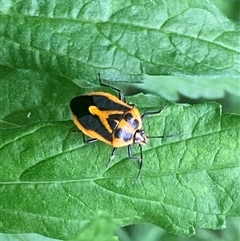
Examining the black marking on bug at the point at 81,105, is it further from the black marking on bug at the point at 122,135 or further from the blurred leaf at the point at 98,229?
the blurred leaf at the point at 98,229

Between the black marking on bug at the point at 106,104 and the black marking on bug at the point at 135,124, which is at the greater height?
the black marking on bug at the point at 106,104

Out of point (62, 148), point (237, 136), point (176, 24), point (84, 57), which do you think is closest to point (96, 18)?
point (84, 57)

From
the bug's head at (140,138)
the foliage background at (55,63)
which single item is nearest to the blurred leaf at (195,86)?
the foliage background at (55,63)

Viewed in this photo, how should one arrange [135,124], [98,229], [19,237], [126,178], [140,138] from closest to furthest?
[98,229] < [126,178] < [140,138] < [135,124] < [19,237]

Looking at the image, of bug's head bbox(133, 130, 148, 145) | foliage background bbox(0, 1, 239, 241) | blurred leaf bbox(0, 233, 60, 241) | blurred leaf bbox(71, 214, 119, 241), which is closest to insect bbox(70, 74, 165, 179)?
bug's head bbox(133, 130, 148, 145)

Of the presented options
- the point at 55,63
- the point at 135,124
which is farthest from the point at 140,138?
the point at 55,63

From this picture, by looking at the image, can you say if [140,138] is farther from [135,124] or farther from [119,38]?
[119,38]
